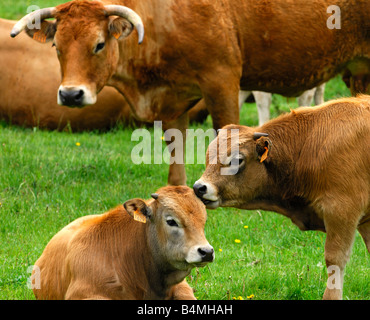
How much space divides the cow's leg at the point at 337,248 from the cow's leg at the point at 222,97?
9.81ft

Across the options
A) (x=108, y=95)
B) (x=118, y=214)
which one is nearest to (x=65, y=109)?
(x=108, y=95)

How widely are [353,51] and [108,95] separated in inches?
190

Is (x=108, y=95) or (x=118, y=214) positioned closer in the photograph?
(x=118, y=214)

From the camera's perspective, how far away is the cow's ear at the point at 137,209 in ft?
22.6

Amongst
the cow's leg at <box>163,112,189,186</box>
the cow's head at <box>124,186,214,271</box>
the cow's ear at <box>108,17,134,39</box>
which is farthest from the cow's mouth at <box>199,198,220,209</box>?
the cow's leg at <box>163,112,189,186</box>

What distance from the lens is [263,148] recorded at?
763cm

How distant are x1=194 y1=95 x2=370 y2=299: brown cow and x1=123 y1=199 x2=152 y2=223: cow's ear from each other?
0.70 m

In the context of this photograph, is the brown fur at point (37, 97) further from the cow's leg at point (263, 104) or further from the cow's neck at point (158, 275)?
the cow's neck at point (158, 275)

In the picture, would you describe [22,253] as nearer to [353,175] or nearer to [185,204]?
[185,204]

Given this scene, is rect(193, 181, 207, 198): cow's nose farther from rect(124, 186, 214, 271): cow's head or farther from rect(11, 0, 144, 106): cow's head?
rect(11, 0, 144, 106): cow's head

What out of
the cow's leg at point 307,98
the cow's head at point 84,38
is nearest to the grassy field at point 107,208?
the cow's head at point 84,38

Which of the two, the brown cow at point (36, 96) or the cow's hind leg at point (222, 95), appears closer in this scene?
the cow's hind leg at point (222, 95)
